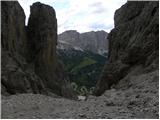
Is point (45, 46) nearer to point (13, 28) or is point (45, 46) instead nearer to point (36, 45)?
point (36, 45)

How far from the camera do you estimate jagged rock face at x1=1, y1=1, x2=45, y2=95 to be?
41.8 metres

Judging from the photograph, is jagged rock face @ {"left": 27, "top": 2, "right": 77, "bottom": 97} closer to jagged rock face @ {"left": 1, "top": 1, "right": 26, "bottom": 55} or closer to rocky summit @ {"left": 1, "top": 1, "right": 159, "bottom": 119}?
rocky summit @ {"left": 1, "top": 1, "right": 159, "bottom": 119}

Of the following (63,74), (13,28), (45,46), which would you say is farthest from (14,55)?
(63,74)

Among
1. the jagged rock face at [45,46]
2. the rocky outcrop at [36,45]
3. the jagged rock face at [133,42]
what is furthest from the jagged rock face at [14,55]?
the jagged rock face at [133,42]

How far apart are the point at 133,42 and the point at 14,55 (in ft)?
53.8

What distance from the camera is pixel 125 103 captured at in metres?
20.9

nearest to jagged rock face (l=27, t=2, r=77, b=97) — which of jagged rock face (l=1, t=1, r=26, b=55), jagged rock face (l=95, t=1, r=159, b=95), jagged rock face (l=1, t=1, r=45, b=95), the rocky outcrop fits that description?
the rocky outcrop

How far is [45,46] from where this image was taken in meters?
60.2

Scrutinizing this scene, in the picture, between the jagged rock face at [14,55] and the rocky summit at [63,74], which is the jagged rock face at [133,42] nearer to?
the rocky summit at [63,74]

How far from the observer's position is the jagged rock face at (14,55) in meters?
41.8

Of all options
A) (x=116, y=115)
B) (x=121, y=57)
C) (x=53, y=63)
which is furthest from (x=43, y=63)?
(x=116, y=115)

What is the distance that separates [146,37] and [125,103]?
16.9 metres

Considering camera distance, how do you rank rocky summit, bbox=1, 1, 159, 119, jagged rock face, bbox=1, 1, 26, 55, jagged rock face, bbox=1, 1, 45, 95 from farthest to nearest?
jagged rock face, bbox=1, 1, 26, 55
jagged rock face, bbox=1, 1, 45, 95
rocky summit, bbox=1, 1, 159, 119

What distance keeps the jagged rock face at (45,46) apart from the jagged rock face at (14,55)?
2.17 m
